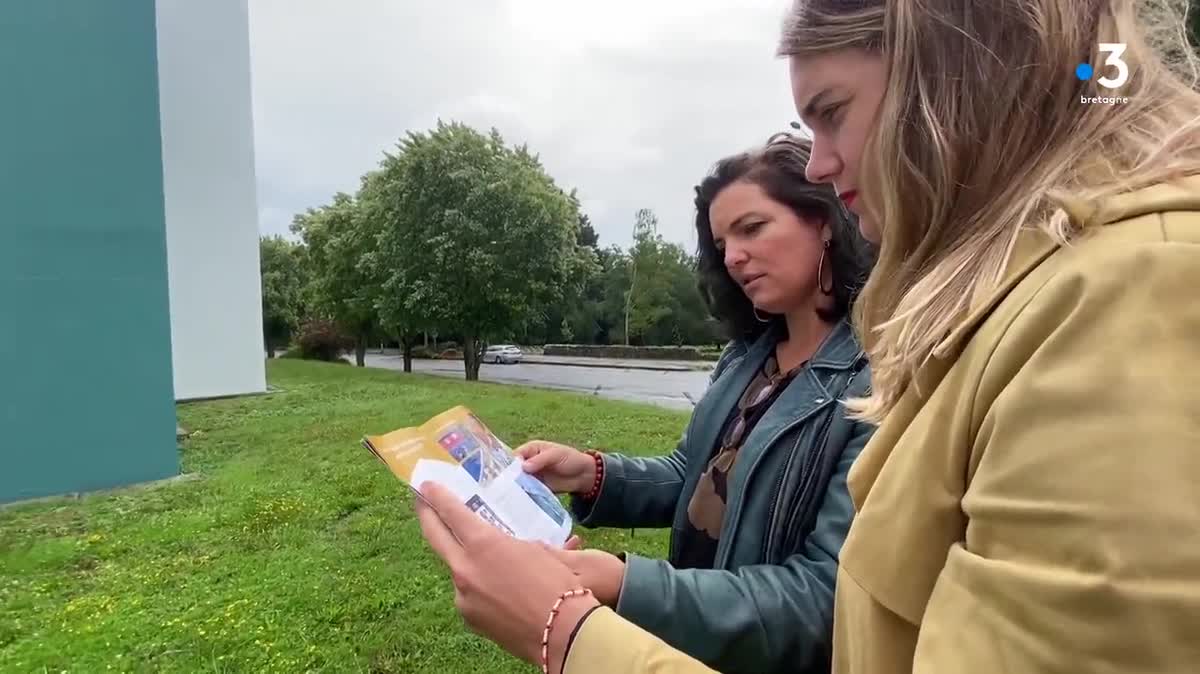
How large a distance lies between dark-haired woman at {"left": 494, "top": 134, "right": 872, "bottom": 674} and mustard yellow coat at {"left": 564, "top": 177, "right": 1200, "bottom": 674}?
1.88 ft

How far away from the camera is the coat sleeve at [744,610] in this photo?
3.90 ft

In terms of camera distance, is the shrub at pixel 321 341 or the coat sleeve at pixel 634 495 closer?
the coat sleeve at pixel 634 495

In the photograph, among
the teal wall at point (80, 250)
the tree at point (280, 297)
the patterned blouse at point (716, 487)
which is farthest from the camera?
the tree at point (280, 297)

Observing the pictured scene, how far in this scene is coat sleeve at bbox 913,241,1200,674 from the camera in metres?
0.50

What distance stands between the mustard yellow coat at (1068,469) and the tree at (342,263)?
71.3 feet

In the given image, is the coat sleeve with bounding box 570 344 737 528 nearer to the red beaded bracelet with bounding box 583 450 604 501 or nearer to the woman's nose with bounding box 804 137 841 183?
the red beaded bracelet with bounding box 583 450 604 501

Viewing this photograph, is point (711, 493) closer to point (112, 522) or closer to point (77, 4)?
point (112, 522)

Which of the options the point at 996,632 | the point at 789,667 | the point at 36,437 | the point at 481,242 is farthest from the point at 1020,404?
the point at 481,242

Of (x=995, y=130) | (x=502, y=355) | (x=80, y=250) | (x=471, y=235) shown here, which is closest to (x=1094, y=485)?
(x=995, y=130)

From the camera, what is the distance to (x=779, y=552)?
1356 millimetres

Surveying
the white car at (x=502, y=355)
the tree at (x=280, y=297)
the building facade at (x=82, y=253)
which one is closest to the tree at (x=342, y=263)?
the white car at (x=502, y=355)

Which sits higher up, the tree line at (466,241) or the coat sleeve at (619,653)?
the tree line at (466,241)

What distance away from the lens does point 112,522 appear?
560 cm

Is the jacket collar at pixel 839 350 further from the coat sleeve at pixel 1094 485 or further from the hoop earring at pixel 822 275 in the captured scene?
the coat sleeve at pixel 1094 485
